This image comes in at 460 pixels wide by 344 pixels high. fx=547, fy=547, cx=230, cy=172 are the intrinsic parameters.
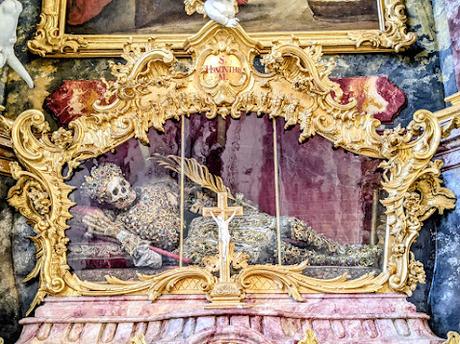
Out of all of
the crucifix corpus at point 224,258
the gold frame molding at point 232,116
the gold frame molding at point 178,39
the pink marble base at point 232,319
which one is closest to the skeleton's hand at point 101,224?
the gold frame molding at point 232,116

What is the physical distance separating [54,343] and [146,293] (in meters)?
0.70

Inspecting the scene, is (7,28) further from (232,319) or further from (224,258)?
(232,319)

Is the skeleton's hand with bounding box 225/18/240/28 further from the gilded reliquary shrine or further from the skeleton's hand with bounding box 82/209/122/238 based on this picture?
the skeleton's hand with bounding box 82/209/122/238

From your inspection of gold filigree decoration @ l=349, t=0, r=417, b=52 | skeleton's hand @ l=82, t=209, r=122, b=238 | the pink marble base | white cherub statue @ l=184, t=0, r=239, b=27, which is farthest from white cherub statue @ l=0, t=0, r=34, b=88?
gold filigree decoration @ l=349, t=0, r=417, b=52

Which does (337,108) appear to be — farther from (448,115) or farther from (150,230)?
(150,230)

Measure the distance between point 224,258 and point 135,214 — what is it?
775 millimetres

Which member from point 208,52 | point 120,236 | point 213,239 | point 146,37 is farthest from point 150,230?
point 146,37

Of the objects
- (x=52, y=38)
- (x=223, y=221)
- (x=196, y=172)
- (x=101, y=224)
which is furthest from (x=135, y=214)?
(x=52, y=38)

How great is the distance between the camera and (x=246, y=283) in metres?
3.96

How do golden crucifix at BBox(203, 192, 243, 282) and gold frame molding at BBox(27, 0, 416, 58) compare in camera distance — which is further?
gold frame molding at BBox(27, 0, 416, 58)

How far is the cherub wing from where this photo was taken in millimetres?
4723

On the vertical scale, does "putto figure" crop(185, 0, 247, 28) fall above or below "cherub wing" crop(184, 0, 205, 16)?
below

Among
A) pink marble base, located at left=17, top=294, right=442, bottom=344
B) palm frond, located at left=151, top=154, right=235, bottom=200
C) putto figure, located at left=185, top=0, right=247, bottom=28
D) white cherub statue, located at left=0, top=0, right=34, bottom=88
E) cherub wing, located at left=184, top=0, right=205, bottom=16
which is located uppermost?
cherub wing, located at left=184, top=0, right=205, bottom=16

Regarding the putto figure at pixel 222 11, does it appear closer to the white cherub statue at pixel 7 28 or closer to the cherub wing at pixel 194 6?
the cherub wing at pixel 194 6
